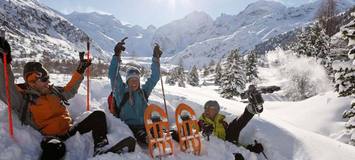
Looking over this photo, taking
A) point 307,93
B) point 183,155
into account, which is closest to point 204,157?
point 183,155

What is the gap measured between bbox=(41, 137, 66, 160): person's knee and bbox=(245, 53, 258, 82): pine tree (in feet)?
158

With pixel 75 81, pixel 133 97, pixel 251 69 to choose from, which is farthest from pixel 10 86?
pixel 251 69

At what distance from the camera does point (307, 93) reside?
38750 mm

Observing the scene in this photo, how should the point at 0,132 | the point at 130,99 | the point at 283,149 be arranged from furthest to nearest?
the point at 283,149
the point at 130,99
the point at 0,132

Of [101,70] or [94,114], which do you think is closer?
[94,114]

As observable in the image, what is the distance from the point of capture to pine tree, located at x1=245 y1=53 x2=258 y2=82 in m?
52.0

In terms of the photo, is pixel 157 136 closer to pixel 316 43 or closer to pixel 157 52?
pixel 157 52

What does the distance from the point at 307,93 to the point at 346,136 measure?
86.4 ft

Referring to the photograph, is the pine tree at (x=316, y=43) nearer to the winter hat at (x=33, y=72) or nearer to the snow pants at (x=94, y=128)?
the snow pants at (x=94, y=128)

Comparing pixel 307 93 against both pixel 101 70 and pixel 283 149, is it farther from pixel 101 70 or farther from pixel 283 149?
pixel 283 149

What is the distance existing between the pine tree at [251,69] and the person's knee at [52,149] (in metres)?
48.1

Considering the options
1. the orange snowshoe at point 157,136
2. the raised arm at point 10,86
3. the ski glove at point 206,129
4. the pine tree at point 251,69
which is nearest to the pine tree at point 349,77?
the ski glove at point 206,129

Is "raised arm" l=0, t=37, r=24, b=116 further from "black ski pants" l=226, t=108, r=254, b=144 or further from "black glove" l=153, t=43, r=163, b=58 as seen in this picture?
"black ski pants" l=226, t=108, r=254, b=144

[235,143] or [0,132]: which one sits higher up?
[0,132]
